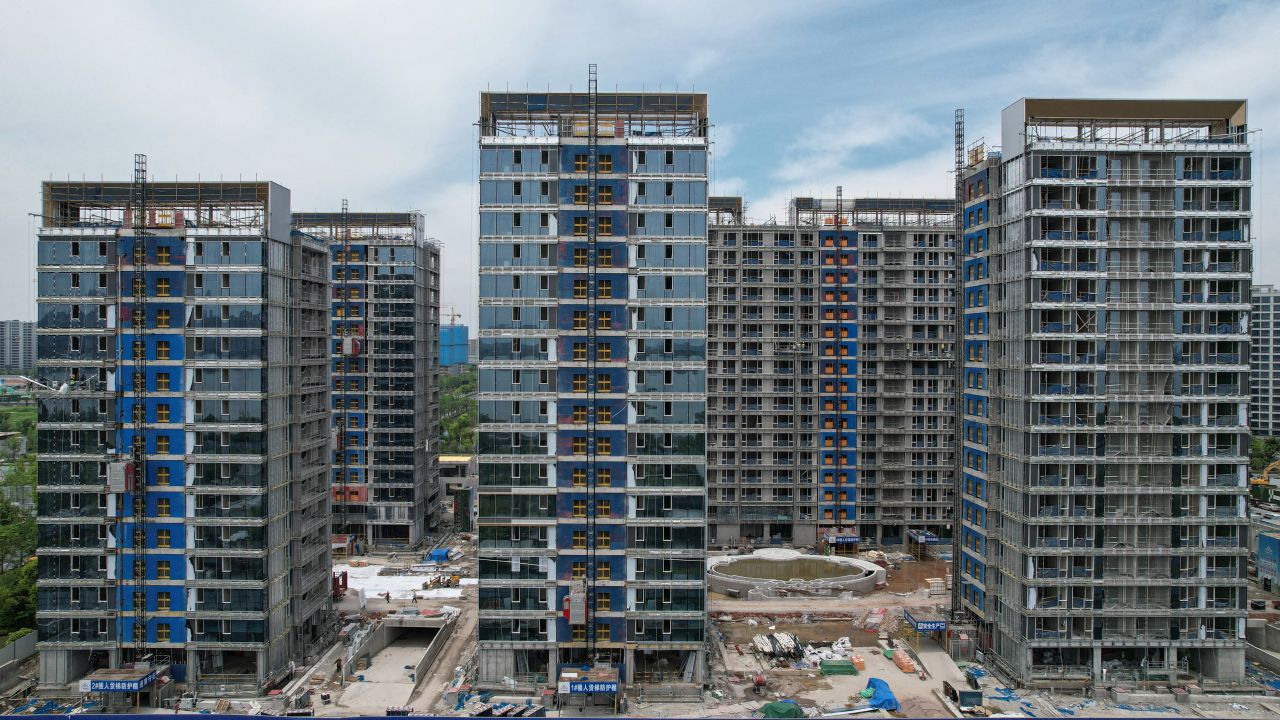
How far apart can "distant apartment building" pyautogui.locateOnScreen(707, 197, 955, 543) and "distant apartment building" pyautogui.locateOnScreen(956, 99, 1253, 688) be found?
1619 inches

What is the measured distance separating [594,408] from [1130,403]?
3857cm

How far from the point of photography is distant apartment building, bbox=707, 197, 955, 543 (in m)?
99.2

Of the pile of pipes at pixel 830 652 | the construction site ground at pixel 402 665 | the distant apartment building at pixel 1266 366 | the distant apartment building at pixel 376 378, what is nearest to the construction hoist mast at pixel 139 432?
the construction site ground at pixel 402 665

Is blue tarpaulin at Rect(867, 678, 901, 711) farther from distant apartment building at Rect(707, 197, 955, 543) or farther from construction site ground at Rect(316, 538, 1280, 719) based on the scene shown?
distant apartment building at Rect(707, 197, 955, 543)

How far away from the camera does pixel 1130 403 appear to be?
2254 inches

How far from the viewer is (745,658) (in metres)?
64.2

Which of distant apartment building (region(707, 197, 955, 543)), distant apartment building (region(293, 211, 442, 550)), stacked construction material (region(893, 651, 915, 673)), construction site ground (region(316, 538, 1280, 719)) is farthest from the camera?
distant apartment building (region(707, 197, 955, 543))

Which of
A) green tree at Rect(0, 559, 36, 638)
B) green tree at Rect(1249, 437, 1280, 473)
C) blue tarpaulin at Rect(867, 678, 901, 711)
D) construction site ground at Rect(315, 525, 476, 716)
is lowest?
construction site ground at Rect(315, 525, 476, 716)

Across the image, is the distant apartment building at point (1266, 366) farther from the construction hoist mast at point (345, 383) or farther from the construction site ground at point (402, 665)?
the construction hoist mast at point (345, 383)

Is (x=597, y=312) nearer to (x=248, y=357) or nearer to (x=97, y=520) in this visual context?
(x=248, y=357)

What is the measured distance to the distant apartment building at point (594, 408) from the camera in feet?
188

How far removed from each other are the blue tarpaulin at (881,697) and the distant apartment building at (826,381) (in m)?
41.3

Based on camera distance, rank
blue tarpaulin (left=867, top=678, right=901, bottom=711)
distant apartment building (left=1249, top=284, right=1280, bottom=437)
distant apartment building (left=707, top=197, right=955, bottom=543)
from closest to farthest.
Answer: blue tarpaulin (left=867, top=678, right=901, bottom=711), distant apartment building (left=707, top=197, right=955, bottom=543), distant apartment building (left=1249, top=284, right=1280, bottom=437)

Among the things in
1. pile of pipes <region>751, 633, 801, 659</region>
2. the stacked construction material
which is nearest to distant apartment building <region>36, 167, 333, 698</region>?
pile of pipes <region>751, 633, 801, 659</region>
